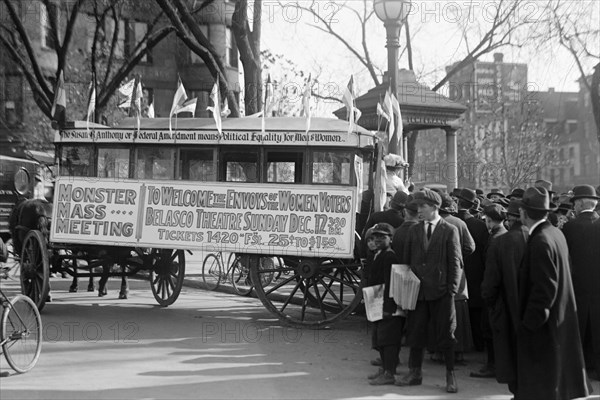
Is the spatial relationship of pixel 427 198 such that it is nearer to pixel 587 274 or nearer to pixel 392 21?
pixel 587 274

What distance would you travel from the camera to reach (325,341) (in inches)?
371

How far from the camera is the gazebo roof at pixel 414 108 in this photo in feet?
42.5

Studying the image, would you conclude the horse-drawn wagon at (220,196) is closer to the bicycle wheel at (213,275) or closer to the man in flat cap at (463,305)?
the man in flat cap at (463,305)

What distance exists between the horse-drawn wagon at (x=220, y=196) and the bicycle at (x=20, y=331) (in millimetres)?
3026

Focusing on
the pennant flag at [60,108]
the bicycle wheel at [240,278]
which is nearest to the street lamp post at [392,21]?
the bicycle wheel at [240,278]

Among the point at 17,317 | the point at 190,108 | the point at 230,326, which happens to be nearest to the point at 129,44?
the point at 190,108

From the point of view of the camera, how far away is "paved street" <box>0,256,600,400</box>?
22.4 ft

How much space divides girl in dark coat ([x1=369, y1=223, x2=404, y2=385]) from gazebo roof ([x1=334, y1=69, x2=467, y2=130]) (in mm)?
5638

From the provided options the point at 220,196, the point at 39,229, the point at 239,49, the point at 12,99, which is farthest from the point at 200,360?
the point at 12,99

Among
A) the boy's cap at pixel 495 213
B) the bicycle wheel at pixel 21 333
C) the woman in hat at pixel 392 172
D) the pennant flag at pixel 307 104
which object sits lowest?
the bicycle wheel at pixel 21 333

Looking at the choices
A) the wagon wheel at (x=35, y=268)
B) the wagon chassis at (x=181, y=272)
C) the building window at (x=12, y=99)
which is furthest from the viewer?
the building window at (x=12, y=99)

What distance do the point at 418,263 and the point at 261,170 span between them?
3.66 m

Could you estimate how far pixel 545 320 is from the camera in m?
5.51

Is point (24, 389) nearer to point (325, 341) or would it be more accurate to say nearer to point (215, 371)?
point (215, 371)
